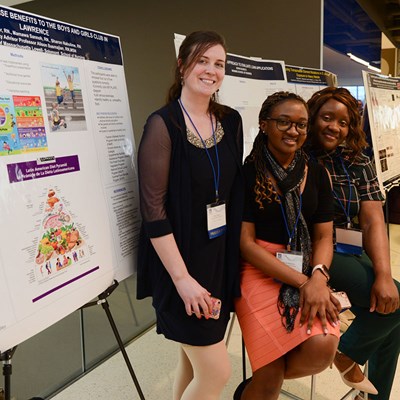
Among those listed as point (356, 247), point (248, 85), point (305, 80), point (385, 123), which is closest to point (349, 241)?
point (356, 247)

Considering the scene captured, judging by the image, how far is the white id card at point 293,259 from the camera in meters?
1.40

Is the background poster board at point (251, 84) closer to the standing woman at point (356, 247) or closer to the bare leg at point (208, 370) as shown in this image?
the standing woman at point (356, 247)

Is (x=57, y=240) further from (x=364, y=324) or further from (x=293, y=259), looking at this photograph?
(x=364, y=324)

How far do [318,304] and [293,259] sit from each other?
0.17m

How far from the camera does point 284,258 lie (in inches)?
55.5

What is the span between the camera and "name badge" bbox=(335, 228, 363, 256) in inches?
65.4

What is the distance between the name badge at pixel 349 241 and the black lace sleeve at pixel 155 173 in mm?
841

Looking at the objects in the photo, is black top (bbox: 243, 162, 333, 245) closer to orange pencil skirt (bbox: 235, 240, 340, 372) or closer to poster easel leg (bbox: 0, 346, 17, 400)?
orange pencil skirt (bbox: 235, 240, 340, 372)

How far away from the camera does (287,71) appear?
2.72 m

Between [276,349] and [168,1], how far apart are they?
378 cm

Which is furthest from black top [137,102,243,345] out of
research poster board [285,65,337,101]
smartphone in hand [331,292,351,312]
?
research poster board [285,65,337,101]

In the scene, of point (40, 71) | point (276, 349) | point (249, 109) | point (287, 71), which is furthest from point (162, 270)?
point (287, 71)

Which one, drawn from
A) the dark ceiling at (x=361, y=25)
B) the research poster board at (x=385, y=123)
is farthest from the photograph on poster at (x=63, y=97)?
the dark ceiling at (x=361, y=25)

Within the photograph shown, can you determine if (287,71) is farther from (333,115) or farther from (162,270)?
(162,270)
